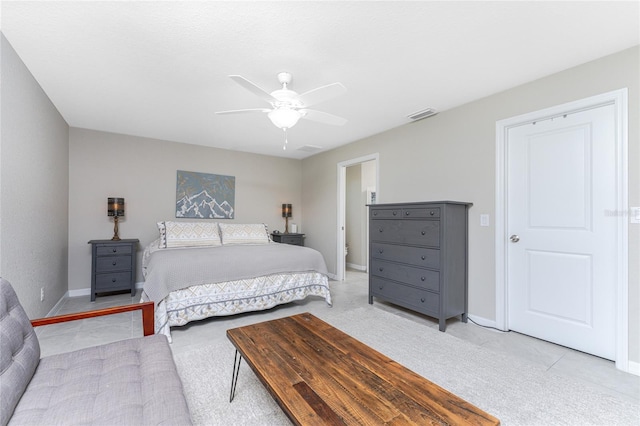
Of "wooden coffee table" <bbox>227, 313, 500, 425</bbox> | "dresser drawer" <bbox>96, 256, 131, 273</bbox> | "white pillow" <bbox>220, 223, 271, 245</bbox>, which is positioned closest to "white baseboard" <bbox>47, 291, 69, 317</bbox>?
"dresser drawer" <bbox>96, 256, 131, 273</bbox>

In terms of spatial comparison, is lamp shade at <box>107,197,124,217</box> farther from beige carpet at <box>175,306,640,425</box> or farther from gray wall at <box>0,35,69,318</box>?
beige carpet at <box>175,306,640,425</box>

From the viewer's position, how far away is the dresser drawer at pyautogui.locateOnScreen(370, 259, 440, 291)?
9.76ft

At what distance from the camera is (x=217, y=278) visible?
2977 millimetres

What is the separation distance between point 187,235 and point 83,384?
3058mm

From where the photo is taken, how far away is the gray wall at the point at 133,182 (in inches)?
160

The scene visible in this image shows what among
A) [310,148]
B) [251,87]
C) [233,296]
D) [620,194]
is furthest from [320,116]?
[310,148]

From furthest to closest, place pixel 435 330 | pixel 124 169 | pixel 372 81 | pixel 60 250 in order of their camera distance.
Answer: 1. pixel 124 169
2. pixel 60 250
3. pixel 435 330
4. pixel 372 81

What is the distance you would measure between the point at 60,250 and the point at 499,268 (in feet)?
16.8

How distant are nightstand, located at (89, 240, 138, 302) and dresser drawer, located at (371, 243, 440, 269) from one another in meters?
3.35

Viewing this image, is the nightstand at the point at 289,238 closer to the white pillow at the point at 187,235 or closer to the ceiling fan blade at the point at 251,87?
the white pillow at the point at 187,235

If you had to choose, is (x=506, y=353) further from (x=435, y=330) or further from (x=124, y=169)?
(x=124, y=169)

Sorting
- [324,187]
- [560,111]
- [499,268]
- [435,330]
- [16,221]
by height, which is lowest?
[435,330]

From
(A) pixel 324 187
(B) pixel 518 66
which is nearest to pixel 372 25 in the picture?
(B) pixel 518 66

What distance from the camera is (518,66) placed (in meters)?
2.40
